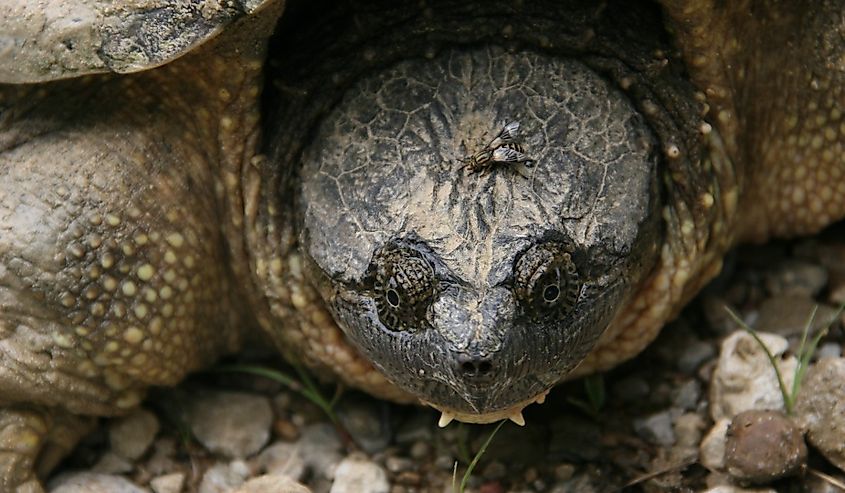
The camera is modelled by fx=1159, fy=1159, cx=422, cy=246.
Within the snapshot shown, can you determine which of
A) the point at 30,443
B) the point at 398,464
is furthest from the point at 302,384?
the point at 30,443

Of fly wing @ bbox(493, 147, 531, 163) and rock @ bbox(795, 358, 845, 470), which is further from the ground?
fly wing @ bbox(493, 147, 531, 163)

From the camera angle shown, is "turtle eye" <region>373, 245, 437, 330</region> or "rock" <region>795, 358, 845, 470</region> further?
"rock" <region>795, 358, 845, 470</region>

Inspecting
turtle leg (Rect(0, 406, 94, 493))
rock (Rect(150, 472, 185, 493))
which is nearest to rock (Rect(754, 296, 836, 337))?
rock (Rect(150, 472, 185, 493))

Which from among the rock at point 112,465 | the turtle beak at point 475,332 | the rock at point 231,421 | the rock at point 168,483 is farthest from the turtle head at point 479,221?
the rock at point 112,465

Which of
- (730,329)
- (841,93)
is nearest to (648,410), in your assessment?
(730,329)

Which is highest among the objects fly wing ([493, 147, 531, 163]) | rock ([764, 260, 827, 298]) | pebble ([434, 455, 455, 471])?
fly wing ([493, 147, 531, 163])

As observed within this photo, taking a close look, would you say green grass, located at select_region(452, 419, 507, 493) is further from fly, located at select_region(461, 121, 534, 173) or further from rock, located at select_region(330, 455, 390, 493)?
fly, located at select_region(461, 121, 534, 173)

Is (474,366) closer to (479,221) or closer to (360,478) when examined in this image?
(479,221)
